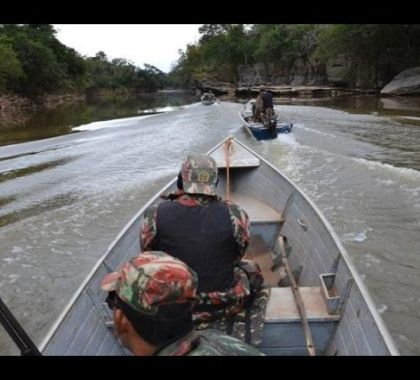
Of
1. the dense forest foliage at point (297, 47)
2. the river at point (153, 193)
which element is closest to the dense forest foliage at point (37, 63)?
the dense forest foliage at point (297, 47)

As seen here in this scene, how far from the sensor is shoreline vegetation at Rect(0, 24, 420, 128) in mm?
36938

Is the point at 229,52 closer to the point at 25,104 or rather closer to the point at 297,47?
the point at 297,47

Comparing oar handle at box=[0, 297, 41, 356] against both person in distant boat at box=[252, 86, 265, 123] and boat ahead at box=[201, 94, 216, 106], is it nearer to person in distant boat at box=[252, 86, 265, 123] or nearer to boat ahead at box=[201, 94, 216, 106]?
person in distant boat at box=[252, 86, 265, 123]

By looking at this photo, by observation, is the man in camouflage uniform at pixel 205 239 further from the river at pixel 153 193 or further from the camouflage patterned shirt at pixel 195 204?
the river at pixel 153 193

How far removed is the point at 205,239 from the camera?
9.48ft

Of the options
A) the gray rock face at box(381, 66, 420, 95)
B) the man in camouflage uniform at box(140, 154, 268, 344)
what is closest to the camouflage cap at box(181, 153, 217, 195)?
the man in camouflage uniform at box(140, 154, 268, 344)

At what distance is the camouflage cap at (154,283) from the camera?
160 centimetres

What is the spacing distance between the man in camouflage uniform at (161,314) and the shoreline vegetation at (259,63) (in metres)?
20.8

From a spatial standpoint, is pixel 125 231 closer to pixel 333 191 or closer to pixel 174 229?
pixel 174 229

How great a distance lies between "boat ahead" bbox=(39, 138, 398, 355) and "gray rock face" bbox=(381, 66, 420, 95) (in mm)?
29494

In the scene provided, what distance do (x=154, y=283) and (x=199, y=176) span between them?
5.17 feet
